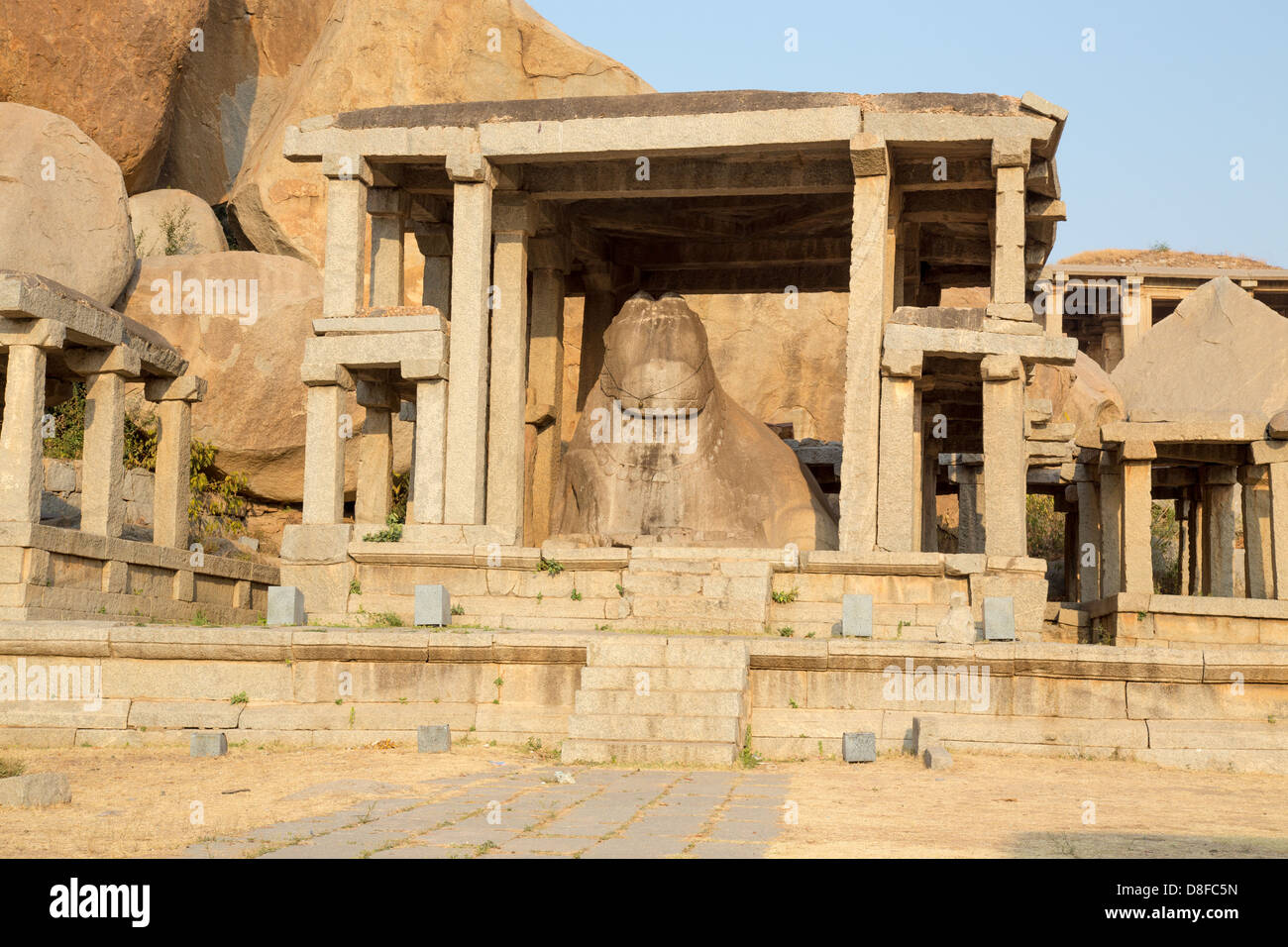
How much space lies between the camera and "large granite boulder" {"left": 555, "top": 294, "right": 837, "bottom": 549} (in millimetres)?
19328

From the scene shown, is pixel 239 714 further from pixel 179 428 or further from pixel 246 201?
pixel 246 201

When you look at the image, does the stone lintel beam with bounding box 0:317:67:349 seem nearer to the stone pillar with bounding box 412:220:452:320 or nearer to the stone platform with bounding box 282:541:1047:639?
the stone platform with bounding box 282:541:1047:639

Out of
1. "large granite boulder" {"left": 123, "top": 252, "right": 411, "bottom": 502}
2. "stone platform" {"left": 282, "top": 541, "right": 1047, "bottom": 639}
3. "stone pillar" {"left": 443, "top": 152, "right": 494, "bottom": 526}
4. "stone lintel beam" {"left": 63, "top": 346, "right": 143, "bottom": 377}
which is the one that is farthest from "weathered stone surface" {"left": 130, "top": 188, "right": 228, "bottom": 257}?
"stone platform" {"left": 282, "top": 541, "right": 1047, "bottom": 639}

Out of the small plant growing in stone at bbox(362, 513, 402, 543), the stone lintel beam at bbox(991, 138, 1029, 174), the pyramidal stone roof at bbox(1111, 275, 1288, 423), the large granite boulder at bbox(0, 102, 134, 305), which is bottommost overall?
the small plant growing in stone at bbox(362, 513, 402, 543)

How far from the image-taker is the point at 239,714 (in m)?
13.1

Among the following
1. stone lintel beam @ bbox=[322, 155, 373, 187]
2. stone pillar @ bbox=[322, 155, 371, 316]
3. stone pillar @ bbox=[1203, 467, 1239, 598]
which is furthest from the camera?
stone pillar @ bbox=[1203, 467, 1239, 598]

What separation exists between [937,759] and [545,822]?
4567 mm

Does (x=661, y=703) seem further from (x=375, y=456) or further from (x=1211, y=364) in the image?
(x=1211, y=364)

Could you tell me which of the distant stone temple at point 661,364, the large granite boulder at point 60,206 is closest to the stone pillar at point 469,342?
the distant stone temple at point 661,364

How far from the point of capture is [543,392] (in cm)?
2339

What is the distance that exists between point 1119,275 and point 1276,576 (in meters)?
22.9

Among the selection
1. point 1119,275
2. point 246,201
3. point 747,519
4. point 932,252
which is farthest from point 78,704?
point 1119,275

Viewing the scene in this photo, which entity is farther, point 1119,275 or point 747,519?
point 1119,275

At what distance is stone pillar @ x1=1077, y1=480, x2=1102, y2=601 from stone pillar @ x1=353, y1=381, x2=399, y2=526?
13.4 m
